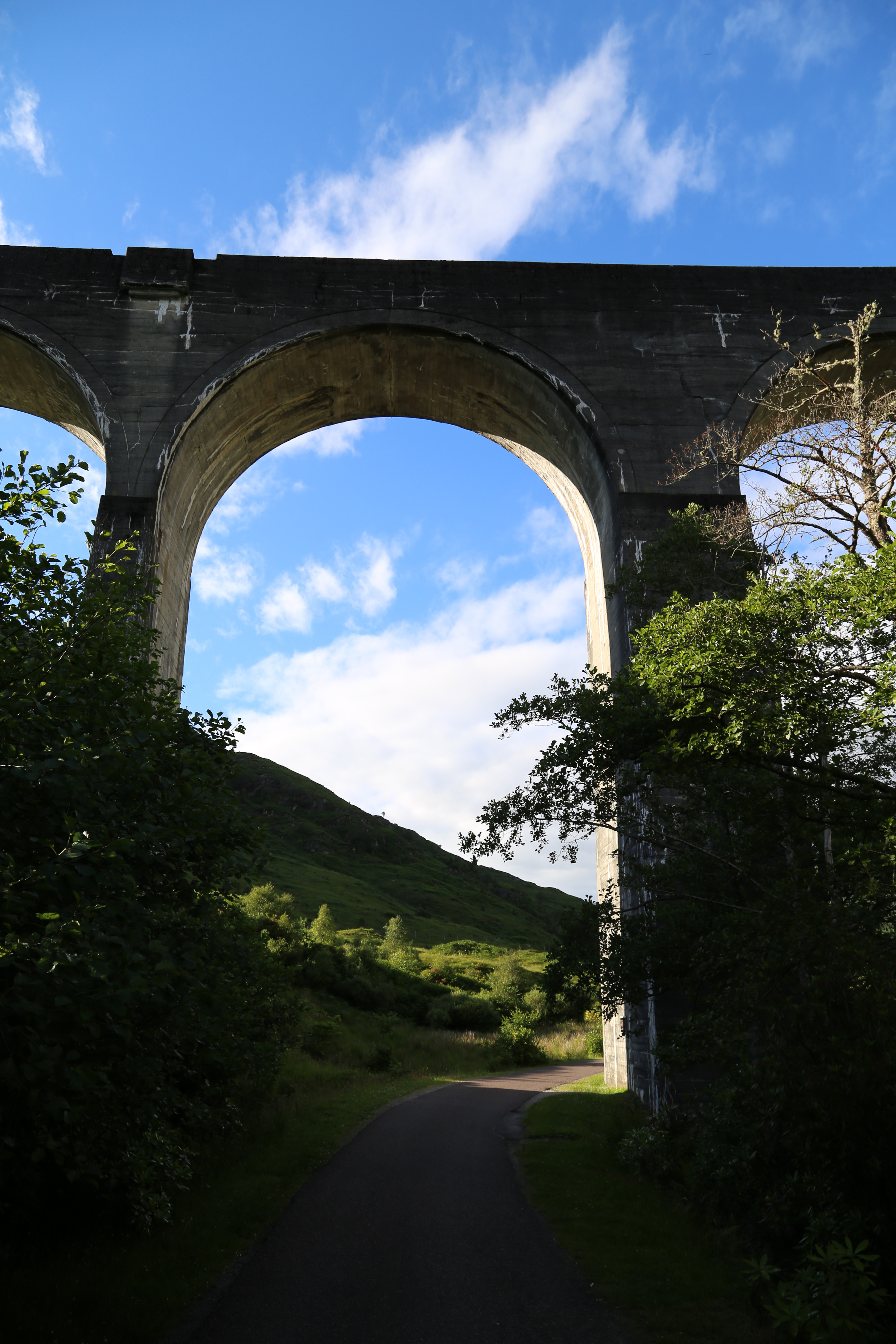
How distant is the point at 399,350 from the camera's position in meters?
17.8

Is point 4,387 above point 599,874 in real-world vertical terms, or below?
above

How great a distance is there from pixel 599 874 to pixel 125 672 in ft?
45.6

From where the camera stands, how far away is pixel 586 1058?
132 ft

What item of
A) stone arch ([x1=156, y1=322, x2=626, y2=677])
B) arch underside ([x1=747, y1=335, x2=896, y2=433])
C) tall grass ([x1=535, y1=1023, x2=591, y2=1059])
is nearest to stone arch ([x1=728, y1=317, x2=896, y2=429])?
arch underside ([x1=747, y1=335, x2=896, y2=433])

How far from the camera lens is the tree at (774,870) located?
20.0 feet

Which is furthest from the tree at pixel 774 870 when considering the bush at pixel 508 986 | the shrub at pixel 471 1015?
the bush at pixel 508 986

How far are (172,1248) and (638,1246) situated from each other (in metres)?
5.12

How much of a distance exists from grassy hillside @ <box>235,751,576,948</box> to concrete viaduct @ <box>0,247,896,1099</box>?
209 feet

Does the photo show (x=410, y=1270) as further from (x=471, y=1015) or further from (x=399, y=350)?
(x=471, y=1015)

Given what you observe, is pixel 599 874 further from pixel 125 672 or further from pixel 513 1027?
pixel 513 1027

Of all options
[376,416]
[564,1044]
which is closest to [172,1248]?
[376,416]

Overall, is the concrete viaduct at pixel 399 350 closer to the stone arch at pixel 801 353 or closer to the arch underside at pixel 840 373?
the stone arch at pixel 801 353

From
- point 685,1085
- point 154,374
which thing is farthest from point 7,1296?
point 154,374

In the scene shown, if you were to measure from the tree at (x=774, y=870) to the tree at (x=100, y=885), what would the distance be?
458cm
